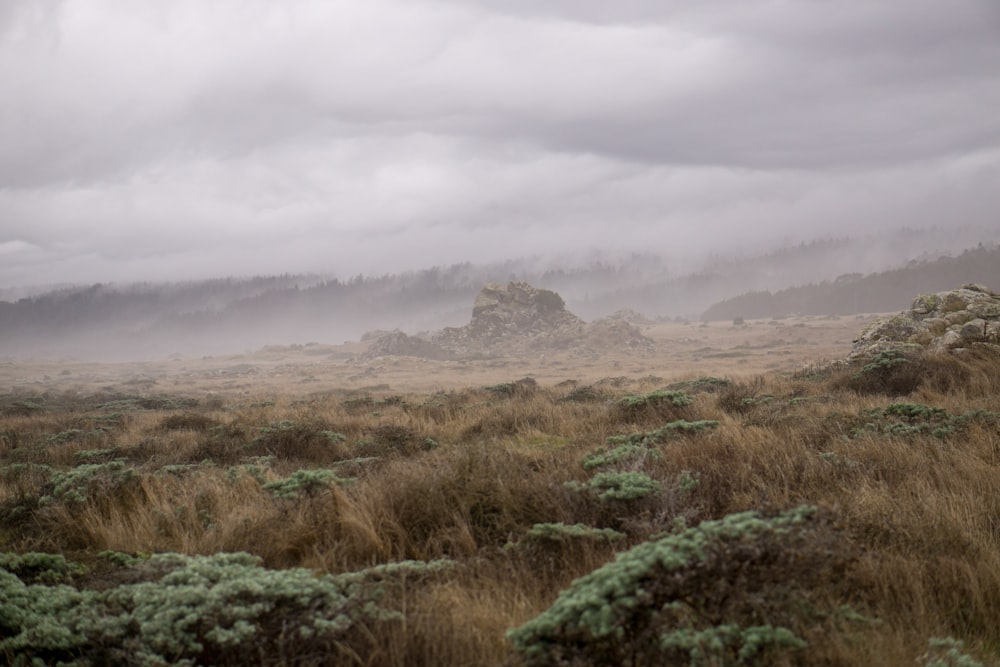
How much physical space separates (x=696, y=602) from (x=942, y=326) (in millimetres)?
16640

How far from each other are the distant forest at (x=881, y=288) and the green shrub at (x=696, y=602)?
13333cm

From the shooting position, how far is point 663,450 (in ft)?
19.9

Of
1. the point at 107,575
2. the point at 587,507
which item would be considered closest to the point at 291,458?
the point at 107,575

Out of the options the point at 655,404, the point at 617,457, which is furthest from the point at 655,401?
the point at 617,457

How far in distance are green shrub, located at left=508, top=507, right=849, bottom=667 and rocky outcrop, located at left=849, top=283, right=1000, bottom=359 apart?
12901 mm

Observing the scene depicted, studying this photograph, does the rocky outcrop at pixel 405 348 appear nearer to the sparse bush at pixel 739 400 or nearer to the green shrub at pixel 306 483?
the sparse bush at pixel 739 400

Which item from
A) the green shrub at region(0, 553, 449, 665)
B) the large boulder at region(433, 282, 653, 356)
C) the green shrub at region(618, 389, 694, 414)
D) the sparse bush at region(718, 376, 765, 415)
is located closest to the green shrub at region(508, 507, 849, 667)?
the green shrub at region(0, 553, 449, 665)

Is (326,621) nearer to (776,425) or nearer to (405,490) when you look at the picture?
(405,490)

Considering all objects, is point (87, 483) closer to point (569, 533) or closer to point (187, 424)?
point (569, 533)

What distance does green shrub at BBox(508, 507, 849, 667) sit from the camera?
2281 mm

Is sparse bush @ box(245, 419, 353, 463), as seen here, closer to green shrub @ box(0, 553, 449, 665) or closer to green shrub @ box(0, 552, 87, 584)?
green shrub @ box(0, 552, 87, 584)

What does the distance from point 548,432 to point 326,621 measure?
7.05 m

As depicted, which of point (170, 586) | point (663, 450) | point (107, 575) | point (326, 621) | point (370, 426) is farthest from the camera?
point (370, 426)

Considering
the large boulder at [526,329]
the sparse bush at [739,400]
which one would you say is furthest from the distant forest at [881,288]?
the sparse bush at [739,400]
